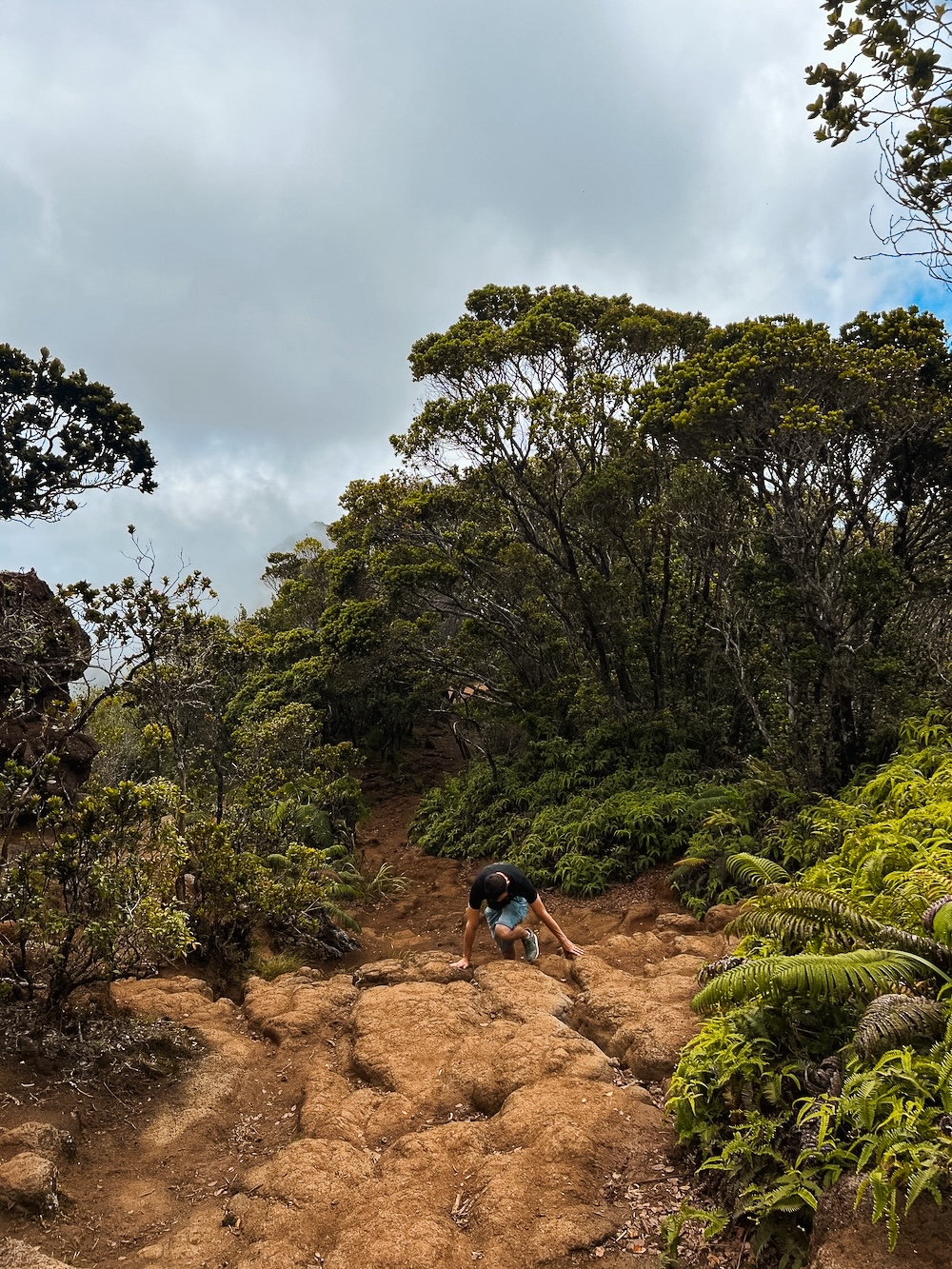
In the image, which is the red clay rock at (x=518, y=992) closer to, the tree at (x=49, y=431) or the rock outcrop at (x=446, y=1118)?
the rock outcrop at (x=446, y=1118)

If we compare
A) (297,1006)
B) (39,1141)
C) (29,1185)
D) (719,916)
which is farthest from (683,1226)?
(719,916)

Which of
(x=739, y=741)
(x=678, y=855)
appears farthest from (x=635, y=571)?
(x=678, y=855)

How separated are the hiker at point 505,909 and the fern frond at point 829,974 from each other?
11.7ft

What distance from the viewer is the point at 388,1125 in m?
4.46

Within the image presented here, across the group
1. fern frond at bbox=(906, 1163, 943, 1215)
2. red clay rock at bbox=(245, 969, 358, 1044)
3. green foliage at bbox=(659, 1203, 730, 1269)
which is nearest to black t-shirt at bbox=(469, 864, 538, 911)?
red clay rock at bbox=(245, 969, 358, 1044)

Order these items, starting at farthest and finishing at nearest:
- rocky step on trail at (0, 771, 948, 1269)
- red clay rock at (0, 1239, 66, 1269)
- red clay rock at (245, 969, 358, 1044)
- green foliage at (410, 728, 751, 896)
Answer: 1. green foliage at (410, 728, 751, 896)
2. red clay rock at (245, 969, 358, 1044)
3. rocky step on trail at (0, 771, 948, 1269)
4. red clay rock at (0, 1239, 66, 1269)

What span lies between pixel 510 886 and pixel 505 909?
0.24m

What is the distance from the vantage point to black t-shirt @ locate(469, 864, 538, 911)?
283 inches

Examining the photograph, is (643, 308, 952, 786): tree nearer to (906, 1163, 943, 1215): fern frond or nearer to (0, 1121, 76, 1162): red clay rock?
(906, 1163, 943, 1215): fern frond

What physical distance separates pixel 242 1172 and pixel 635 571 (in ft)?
42.6

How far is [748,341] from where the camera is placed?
1074cm

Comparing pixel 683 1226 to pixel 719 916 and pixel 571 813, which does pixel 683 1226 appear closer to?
pixel 719 916

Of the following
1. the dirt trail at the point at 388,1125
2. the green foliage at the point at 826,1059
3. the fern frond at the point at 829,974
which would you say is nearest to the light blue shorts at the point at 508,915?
the dirt trail at the point at 388,1125

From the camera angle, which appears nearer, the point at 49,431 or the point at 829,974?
the point at 829,974
